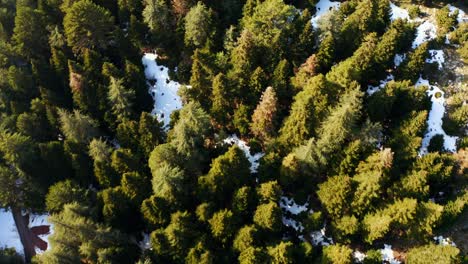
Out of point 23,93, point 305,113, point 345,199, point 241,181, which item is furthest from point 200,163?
point 23,93

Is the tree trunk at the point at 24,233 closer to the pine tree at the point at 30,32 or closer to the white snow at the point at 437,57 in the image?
the pine tree at the point at 30,32

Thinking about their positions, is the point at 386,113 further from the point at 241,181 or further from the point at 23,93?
the point at 23,93

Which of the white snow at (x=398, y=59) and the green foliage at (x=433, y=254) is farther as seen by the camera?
the white snow at (x=398, y=59)

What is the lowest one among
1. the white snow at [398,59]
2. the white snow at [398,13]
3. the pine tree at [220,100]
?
the pine tree at [220,100]

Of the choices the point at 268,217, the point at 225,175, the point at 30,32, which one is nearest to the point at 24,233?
the point at 30,32

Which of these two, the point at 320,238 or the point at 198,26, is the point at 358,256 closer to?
the point at 320,238

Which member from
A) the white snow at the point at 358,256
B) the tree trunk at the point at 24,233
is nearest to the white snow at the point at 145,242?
the tree trunk at the point at 24,233
